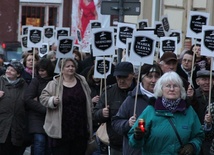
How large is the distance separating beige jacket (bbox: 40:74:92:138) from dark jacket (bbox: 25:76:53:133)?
63 centimetres

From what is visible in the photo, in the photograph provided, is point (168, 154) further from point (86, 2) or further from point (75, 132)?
point (86, 2)

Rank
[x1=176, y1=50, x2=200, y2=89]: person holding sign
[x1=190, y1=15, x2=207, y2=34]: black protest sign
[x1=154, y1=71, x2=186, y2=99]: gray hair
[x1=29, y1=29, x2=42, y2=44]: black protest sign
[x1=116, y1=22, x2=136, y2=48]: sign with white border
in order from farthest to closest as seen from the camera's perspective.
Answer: [x1=29, y1=29, x2=42, y2=44]: black protest sign → [x1=116, y1=22, x2=136, y2=48]: sign with white border → [x1=190, y1=15, x2=207, y2=34]: black protest sign → [x1=176, y1=50, x2=200, y2=89]: person holding sign → [x1=154, y1=71, x2=186, y2=99]: gray hair

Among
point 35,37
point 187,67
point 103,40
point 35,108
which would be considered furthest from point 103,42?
point 35,37

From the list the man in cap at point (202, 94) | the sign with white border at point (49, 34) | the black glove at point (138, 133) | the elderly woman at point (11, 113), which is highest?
the sign with white border at point (49, 34)

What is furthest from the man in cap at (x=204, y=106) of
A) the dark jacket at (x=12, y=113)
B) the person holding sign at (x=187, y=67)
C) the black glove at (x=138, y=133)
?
the dark jacket at (x=12, y=113)

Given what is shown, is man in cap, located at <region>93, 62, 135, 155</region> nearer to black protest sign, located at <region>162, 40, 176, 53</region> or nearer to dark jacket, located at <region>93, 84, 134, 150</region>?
dark jacket, located at <region>93, 84, 134, 150</region>

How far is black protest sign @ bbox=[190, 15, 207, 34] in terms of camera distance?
43.0 ft

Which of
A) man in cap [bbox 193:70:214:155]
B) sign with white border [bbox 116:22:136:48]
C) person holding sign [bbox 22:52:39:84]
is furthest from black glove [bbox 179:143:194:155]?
sign with white border [bbox 116:22:136:48]

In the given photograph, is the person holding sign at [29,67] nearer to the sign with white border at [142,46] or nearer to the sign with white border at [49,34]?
the sign with white border at [49,34]

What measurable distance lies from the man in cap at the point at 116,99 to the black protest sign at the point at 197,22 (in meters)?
2.74

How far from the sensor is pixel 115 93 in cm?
1054

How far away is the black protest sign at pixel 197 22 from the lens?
13.1 meters

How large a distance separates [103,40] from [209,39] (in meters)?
1.64

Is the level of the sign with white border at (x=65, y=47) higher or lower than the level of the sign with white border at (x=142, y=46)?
lower
